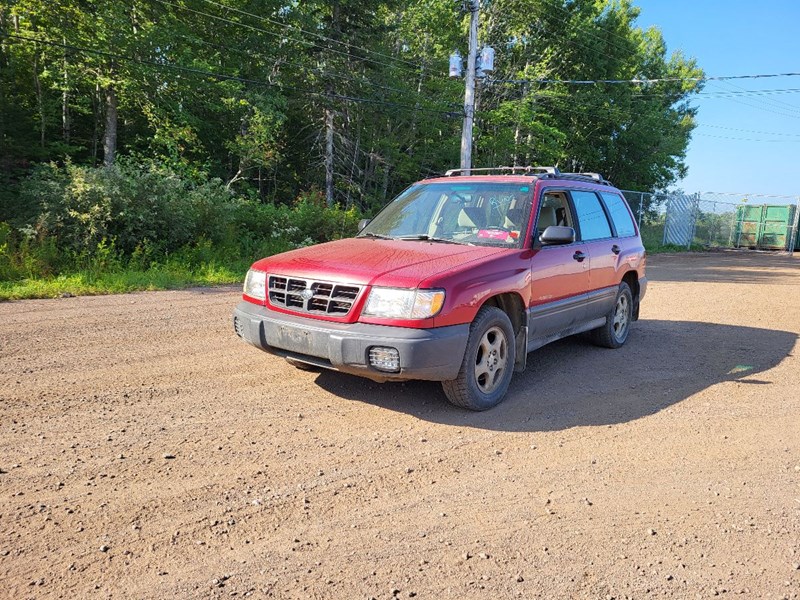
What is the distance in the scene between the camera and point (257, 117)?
19641 mm

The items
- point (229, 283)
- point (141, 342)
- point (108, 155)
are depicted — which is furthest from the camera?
point (108, 155)

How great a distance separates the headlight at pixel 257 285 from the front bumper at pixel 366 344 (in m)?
0.40

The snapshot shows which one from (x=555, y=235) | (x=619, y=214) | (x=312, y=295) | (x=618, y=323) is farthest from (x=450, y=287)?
(x=619, y=214)

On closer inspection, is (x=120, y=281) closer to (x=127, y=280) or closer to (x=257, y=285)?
(x=127, y=280)

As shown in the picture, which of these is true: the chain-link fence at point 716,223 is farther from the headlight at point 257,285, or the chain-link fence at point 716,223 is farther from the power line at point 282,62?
the headlight at point 257,285

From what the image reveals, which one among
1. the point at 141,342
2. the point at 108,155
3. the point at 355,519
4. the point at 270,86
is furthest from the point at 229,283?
the point at 270,86

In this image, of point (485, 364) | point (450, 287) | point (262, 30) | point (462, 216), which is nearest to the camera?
point (450, 287)

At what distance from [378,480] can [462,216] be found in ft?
9.42

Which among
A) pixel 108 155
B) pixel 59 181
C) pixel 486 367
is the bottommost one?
pixel 486 367

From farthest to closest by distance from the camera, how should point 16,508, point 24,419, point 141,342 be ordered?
point 141,342, point 24,419, point 16,508

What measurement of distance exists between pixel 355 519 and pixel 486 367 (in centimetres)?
202

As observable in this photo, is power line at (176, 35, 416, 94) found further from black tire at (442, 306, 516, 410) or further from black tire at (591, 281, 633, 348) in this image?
black tire at (442, 306, 516, 410)

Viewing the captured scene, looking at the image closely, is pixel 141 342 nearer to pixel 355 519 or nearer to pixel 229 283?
pixel 355 519

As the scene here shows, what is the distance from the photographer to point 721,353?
6.98 meters
